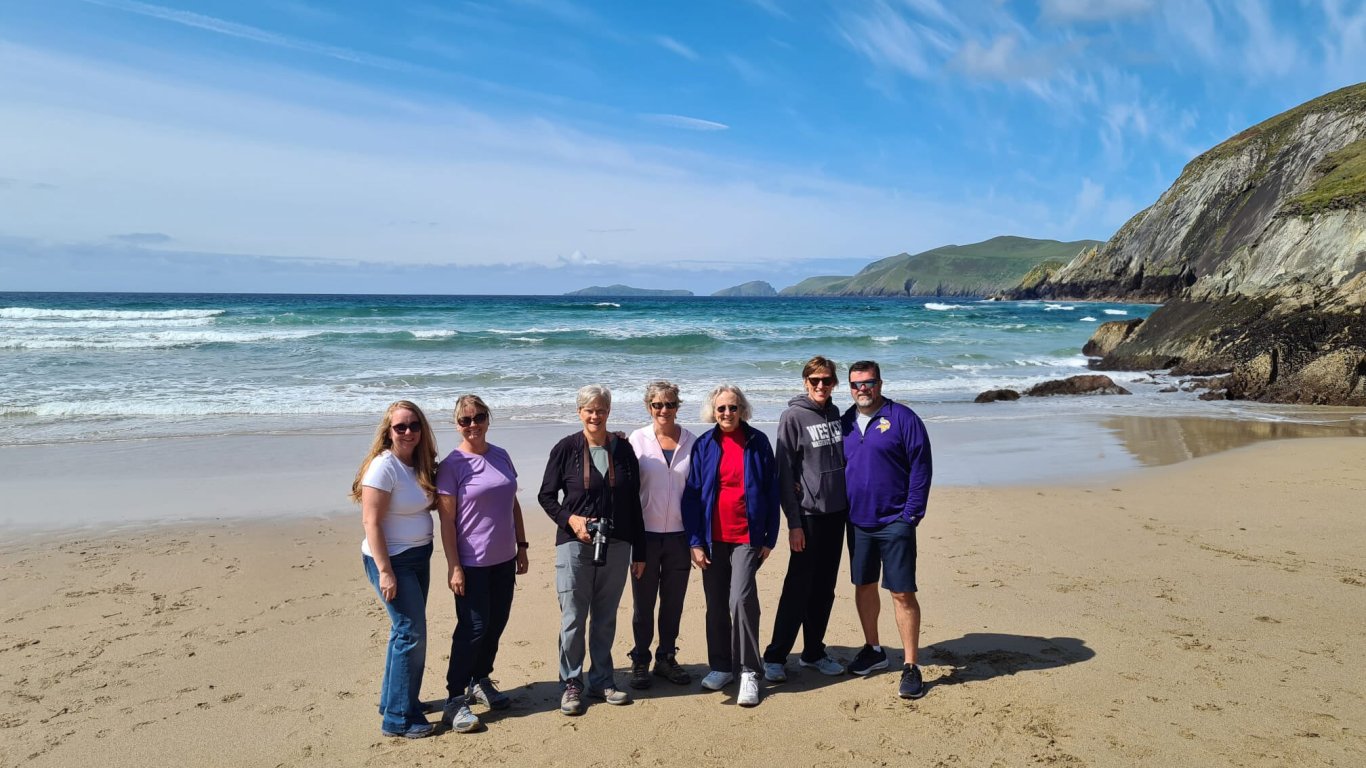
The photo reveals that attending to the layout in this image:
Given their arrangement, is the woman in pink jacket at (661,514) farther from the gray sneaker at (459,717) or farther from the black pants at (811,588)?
the gray sneaker at (459,717)

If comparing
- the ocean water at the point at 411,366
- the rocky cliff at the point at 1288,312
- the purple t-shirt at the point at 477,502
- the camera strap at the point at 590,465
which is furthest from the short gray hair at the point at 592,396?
the rocky cliff at the point at 1288,312

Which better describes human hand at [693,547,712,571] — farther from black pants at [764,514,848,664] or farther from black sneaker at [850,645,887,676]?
black sneaker at [850,645,887,676]

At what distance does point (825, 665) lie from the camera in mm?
4375

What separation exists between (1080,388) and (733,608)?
54.8ft

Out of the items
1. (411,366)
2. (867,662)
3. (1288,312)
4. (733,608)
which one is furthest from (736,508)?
(1288,312)

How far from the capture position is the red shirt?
4.01 meters

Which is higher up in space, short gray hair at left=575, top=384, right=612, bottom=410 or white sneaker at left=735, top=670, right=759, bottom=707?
short gray hair at left=575, top=384, right=612, bottom=410

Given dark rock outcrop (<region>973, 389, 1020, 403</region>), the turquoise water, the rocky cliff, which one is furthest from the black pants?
the rocky cliff

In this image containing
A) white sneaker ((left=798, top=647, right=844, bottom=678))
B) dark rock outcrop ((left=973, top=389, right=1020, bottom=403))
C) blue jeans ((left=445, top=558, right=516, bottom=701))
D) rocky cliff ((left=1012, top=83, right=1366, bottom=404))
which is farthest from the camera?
dark rock outcrop ((left=973, top=389, right=1020, bottom=403))

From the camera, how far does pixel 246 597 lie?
559 cm

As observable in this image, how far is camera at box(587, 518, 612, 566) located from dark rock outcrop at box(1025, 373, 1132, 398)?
16.5 m

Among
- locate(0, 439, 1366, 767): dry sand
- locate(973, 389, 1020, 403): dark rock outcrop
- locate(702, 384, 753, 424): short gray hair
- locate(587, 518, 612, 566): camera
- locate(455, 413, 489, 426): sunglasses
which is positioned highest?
locate(702, 384, 753, 424): short gray hair

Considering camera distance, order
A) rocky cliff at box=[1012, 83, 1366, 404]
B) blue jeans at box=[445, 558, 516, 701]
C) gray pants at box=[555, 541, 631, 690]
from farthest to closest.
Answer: rocky cliff at box=[1012, 83, 1366, 404], gray pants at box=[555, 541, 631, 690], blue jeans at box=[445, 558, 516, 701]

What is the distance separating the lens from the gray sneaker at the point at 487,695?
3.98 m
